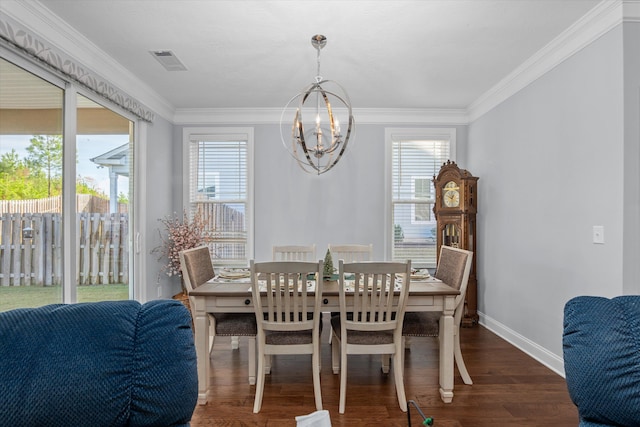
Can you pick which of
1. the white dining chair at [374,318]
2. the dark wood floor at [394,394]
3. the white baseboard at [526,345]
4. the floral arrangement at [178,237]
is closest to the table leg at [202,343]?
the dark wood floor at [394,394]

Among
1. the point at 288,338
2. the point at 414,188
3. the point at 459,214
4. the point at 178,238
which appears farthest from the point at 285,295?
the point at 414,188

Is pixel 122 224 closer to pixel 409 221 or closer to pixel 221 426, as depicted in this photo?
pixel 221 426

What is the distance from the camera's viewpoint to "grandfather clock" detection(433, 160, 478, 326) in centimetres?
408

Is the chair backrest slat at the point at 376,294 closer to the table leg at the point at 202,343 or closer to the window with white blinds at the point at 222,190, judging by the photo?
the table leg at the point at 202,343

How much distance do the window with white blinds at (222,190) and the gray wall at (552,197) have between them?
289 centimetres

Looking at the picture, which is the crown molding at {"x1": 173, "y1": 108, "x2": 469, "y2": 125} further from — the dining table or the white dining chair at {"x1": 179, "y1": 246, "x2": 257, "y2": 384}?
the dining table

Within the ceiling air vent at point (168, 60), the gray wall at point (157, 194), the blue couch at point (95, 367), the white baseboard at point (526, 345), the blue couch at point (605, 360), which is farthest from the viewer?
the gray wall at point (157, 194)

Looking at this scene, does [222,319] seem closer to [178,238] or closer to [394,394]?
[394,394]

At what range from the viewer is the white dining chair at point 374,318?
2.32 m

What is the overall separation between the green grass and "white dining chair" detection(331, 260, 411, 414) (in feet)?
6.76

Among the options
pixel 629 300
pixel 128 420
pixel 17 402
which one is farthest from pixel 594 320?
pixel 17 402

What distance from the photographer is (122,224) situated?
12.1 feet

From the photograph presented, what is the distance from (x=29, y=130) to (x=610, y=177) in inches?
150

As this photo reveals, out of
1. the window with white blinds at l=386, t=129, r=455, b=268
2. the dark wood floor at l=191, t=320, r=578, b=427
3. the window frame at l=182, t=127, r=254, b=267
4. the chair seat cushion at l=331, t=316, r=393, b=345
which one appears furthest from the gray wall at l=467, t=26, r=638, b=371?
the window frame at l=182, t=127, r=254, b=267
